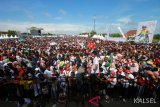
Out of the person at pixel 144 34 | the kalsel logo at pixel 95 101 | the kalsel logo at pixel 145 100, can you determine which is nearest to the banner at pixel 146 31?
the person at pixel 144 34

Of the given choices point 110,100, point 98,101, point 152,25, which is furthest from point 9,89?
point 152,25

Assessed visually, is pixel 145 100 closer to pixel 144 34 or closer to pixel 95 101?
pixel 95 101

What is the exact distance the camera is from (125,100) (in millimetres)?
6941

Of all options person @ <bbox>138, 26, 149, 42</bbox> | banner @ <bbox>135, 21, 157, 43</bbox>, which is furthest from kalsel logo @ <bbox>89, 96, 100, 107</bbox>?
person @ <bbox>138, 26, 149, 42</bbox>

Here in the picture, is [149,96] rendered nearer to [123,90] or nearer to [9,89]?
[123,90]

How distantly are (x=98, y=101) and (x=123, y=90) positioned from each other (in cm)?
137

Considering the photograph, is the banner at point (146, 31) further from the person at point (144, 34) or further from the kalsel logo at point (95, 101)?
the kalsel logo at point (95, 101)

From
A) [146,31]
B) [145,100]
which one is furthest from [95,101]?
[146,31]

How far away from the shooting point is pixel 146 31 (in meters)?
20.9

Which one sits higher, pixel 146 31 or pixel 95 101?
pixel 146 31

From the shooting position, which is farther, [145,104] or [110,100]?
[110,100]

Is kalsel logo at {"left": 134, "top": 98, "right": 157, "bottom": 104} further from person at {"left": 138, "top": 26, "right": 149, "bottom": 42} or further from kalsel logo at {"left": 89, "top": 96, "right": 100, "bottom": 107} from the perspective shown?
person at {"left": 138, "top": 26, "right": 149, "bottom": 42}

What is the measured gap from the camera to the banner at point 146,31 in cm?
1972

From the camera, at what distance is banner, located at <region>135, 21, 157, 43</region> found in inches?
776
